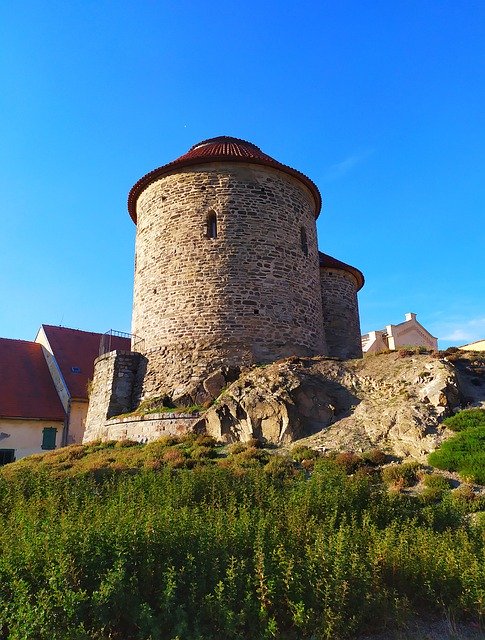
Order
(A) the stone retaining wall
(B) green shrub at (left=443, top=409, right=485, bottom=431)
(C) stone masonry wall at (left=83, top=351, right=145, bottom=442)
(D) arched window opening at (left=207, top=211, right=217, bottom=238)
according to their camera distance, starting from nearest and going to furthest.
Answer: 1. (B) green shrub at (left=443, top=409, right=485, bottom=431)
2. (A) the stone retaining wall
3. (C) stone masonry wall at (left=83, top=351, right=145, bottom=442)
4. (D) arched window opening at (left=207, top=211, right=217, bottom=238)

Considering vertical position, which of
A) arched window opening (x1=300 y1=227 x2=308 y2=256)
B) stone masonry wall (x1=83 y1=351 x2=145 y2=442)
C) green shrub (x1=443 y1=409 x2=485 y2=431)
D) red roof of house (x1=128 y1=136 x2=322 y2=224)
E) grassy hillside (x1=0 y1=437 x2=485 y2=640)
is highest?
red roof of house (x1=128 y1=136 x2=322 y2=224)

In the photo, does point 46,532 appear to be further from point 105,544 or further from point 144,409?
point 144,409

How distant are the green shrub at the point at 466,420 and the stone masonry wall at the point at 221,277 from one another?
6514 mm

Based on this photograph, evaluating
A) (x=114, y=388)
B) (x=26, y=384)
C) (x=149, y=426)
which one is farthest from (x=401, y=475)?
(x=26, y=384)

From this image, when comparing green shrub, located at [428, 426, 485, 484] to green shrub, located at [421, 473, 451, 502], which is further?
green shrub, located at [428, 426, 485, 484]

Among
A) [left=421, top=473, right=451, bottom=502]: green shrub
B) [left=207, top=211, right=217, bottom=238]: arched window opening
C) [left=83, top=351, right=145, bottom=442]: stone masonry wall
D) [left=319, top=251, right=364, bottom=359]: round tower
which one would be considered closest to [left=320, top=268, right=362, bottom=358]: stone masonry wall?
[left=319, top=251, right=364, bottom=359]: round tower

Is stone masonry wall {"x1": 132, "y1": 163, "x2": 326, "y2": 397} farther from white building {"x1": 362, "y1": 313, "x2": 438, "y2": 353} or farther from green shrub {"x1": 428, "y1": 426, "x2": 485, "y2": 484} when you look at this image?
white building {"x1": 362, "y1": 313, "x2": 438, "y2": 353}

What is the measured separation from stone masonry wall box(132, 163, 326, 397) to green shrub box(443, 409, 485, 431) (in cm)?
651

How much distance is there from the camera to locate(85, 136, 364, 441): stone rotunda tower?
56.2 ft

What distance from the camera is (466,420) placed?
12289 millimetres

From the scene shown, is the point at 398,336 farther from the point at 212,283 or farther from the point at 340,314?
the point at 212,283

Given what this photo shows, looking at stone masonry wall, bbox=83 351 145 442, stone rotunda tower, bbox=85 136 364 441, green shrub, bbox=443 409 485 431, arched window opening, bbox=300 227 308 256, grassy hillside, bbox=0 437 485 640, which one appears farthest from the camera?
arched window opening, bbox=300 227 308 256

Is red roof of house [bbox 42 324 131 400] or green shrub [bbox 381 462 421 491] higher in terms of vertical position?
red roof of house [bbox 42 324 131 400]

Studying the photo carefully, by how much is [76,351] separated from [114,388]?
37.5 ft
